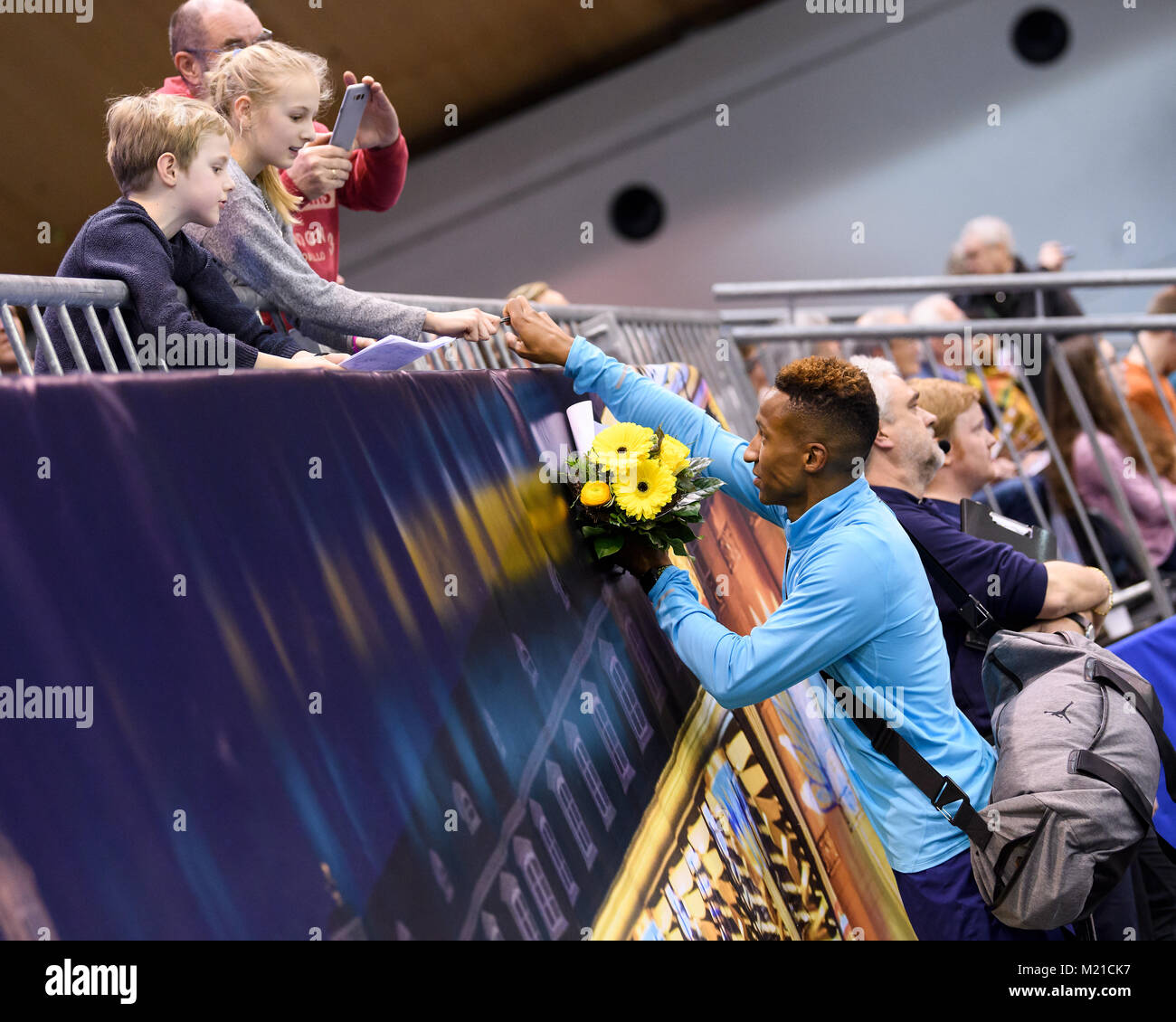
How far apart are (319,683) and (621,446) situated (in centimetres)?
100

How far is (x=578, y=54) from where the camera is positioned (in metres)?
10.8

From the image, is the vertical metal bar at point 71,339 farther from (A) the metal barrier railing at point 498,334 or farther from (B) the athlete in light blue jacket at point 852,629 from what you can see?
(B) the athlete in light blue jacket at point 852,629

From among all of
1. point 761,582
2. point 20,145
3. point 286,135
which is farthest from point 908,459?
point 20,145

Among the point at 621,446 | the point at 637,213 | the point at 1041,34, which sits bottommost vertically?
the point at 621,446

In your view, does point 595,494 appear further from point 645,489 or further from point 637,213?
point 637,213

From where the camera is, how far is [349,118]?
364cm

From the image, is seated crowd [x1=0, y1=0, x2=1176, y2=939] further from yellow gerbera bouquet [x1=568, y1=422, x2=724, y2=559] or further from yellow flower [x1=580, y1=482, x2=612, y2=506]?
yellow flower [x1=580, y1=482, x2=612, y2=506]

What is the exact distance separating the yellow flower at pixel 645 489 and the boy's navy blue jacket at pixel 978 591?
960 millimetres

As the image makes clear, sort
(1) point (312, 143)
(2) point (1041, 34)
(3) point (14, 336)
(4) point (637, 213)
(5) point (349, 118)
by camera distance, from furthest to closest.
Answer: (4) point (637, 213) → (2) point (1041, 34) → (1) point (312, 143) → (5) point (349, 118) → (3) point (14, 336)

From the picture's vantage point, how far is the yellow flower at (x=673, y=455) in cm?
294

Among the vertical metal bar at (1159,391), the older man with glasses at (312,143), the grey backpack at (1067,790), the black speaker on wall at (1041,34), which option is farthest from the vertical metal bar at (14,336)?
the black speaker on wall at (1041,34)

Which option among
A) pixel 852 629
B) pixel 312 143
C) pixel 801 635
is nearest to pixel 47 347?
pixel 312 143
